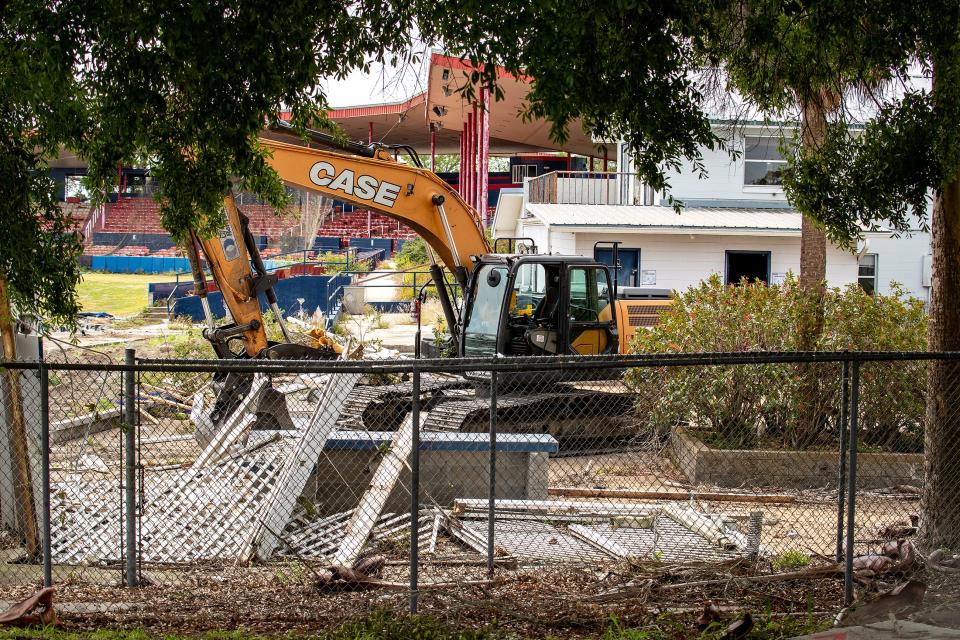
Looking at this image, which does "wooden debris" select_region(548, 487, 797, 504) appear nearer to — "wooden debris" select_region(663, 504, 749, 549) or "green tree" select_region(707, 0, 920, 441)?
"wooden debris" select_region(663, 504, 749, 549)

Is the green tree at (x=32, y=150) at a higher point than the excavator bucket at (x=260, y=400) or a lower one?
higher

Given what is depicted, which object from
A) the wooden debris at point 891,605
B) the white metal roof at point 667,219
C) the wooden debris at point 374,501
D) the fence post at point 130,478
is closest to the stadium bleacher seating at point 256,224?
the white metal roof at point 667,219

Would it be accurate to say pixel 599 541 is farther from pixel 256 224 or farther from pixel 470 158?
Answer: pixel 256 224

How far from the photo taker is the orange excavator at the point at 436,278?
11.8 m

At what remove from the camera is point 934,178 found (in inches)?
297

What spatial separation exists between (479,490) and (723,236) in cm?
1516

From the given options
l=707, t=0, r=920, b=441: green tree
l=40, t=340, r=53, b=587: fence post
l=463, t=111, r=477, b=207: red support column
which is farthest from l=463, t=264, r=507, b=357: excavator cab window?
l=463, t=111, r=477, b=207: red support column

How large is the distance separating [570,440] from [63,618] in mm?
7868

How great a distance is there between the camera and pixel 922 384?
10.8m

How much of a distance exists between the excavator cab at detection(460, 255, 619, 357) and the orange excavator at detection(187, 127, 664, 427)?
0.01m

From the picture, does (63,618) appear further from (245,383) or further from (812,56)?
(812,56)

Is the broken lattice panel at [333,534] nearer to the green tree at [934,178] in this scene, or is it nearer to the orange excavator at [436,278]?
the orange excavator at [436,278]

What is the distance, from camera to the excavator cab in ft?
40.6

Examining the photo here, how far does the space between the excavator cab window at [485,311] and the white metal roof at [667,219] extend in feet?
31.9
